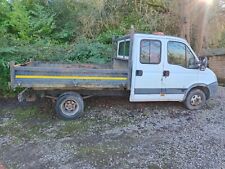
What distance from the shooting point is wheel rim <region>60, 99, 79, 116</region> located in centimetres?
664

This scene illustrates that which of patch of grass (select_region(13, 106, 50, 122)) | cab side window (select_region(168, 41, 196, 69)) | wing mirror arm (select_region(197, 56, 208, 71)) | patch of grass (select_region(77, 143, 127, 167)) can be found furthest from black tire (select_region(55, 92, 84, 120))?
wing mirror arm (select_region(197, 56, 208, 71))

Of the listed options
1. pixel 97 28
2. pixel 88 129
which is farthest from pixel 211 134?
pixel 97 28

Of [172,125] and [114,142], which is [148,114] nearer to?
[172,125]

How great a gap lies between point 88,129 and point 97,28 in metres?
6.68

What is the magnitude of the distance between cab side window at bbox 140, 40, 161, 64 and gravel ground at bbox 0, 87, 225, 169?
1370 mm

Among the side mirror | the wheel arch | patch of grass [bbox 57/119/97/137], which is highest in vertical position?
the side mirror

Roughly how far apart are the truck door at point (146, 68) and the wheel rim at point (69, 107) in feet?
4.61

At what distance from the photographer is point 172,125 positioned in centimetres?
643

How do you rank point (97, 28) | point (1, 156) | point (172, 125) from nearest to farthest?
point (1, 156) → point (172, 125) → point (97, 28)

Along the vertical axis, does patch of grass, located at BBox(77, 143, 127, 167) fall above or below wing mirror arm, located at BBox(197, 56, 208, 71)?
below

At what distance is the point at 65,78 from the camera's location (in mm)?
6312

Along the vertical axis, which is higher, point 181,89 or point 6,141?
point 181,89

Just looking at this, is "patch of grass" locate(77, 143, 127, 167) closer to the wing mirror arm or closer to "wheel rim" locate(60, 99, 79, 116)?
"wheel rim" locate(60, 99, 79, 116)

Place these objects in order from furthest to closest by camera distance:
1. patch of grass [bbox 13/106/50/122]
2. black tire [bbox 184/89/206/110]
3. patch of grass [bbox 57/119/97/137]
Answer: black tire [bbox 184/89/206/110] → patch of grass [bbox 13/106/50/122] → patch of grass [bbox 57/119/97/137]
